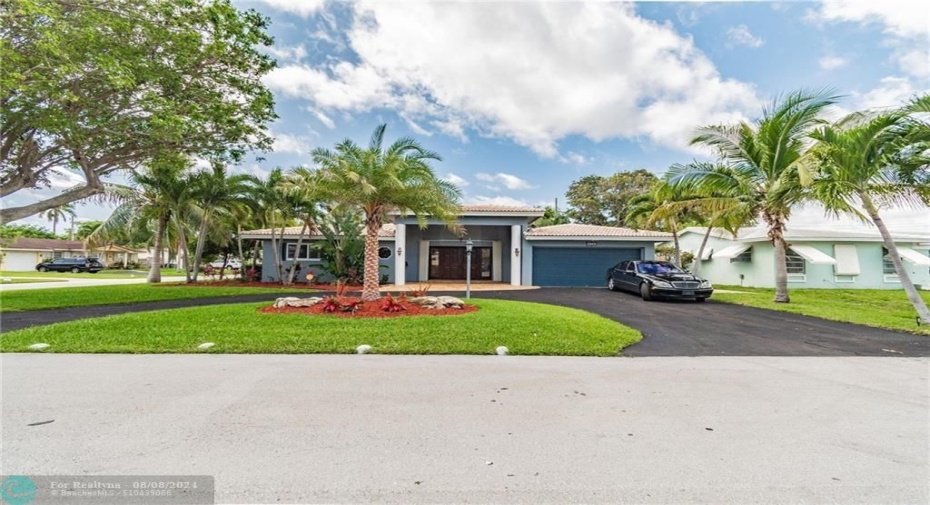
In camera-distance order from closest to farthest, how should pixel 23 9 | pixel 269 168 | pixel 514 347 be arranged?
pixel 514 347 → pixel 23 9 → pixel 269 168

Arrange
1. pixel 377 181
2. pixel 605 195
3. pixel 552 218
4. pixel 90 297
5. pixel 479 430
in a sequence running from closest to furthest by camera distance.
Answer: pixel 479 430
pixel 377 181
pixel 90 297
pixel 605 195
pixel 552 218

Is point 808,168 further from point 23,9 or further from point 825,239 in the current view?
point 23,9

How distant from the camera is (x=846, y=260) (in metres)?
19.8

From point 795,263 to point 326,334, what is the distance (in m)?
23.9

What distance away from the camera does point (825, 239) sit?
19703mm

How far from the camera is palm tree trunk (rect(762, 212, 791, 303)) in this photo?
13312 millimetres

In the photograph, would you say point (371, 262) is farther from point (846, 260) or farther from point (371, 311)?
point (846, 260)

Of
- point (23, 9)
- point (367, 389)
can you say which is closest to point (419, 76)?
point (23, 9)

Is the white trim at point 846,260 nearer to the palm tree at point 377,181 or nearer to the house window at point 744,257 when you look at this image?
the house window at point 744,257

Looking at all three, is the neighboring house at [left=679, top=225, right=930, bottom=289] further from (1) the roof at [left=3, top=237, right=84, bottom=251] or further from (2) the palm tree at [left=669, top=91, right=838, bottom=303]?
(1) the roof at [left=3, top=237, right=84, bottom=251]

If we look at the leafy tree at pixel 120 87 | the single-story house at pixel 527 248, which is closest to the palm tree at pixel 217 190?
the single-story house at pixel 527 248

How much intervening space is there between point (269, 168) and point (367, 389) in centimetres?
1705

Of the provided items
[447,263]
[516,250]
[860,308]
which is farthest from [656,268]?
[447,263]

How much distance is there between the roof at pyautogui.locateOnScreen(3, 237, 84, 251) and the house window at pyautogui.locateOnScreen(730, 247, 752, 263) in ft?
199
